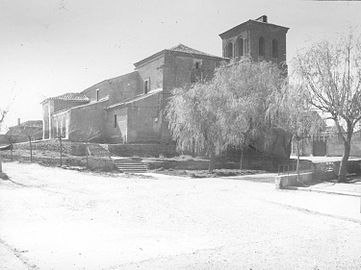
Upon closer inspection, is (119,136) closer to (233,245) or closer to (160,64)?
(160,64)

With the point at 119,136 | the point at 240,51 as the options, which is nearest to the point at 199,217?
the point at 119,136

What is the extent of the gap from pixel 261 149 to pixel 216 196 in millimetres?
17444

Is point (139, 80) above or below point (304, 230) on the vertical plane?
above

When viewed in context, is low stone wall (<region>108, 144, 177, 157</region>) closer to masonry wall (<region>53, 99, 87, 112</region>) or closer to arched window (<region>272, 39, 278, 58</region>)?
masonry wall (<region>53, 99, 87, 112</region>)

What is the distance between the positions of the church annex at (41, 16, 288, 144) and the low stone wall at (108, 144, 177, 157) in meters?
1.90

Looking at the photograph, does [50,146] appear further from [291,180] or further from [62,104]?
[291,180]

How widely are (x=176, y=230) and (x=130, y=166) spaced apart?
17545 millimetres

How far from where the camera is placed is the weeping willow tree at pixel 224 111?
2403 centimetres

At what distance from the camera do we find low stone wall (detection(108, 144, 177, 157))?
2975cm

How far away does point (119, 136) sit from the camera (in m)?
33.9

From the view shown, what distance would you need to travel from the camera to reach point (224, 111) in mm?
24109

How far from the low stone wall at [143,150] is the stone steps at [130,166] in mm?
3765

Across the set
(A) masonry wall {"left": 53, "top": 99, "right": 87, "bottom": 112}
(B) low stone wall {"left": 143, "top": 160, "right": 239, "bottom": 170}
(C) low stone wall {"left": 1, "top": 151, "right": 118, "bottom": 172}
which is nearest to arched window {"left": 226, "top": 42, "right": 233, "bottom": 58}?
(A) masonry wall {"left": 53, "top": 99, "right": 87, "bottom": 112}

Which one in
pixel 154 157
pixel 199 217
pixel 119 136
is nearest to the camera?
pixel 199 217
